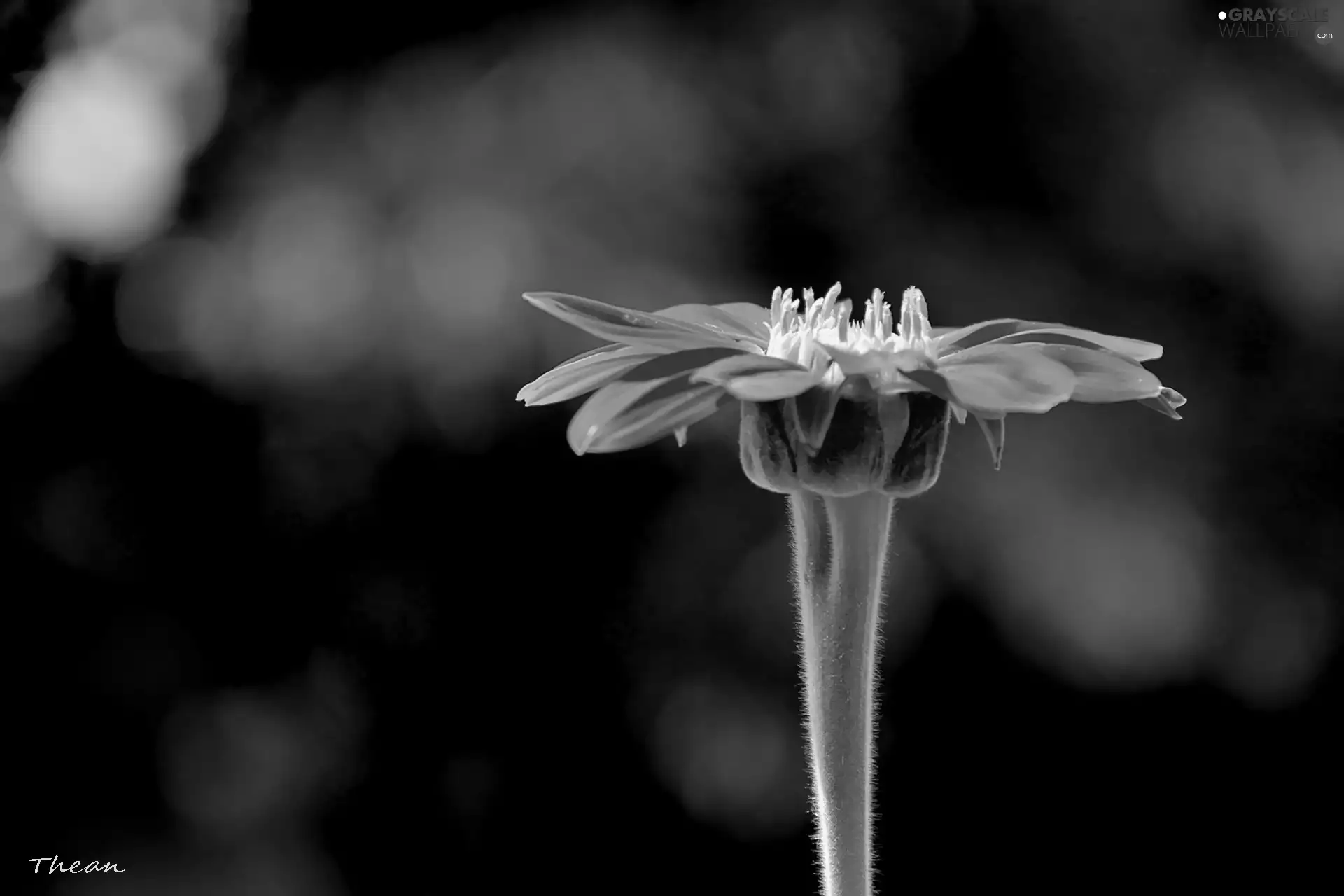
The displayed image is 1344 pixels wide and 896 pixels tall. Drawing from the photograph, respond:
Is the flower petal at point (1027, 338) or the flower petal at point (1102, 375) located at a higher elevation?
the flower petal at point (1027, 338)

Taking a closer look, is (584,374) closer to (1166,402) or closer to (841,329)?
(841,329)

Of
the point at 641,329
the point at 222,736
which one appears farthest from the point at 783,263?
the point at 641,329

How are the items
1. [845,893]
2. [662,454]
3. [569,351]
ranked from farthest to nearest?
[662,454], [569,351], [845,893]

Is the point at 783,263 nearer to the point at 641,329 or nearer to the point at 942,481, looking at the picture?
the point at 942,481

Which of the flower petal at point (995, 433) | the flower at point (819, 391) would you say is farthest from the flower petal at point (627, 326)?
the flower petal at point (995, 433)

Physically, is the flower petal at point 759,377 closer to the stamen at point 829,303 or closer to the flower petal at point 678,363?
the flower petal at point 678,363

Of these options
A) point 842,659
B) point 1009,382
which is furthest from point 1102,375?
point 842,659

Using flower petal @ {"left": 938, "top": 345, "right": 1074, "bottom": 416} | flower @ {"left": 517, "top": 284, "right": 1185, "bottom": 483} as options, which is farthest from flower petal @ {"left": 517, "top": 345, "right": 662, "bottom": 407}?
flower petal @ {"left": 938, "top": 345, "right": 1074, "bottom": 416}
